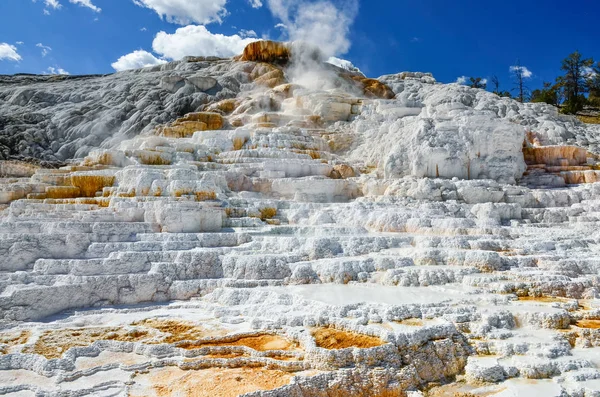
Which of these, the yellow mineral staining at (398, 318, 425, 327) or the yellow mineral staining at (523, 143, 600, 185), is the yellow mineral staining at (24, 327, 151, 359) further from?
the yellow mineral staining at (523, 143, 600, 185)

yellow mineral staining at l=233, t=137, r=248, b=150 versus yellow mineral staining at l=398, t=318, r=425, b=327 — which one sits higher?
yellow mineral staining at l=233, t=137, r=248, b=150

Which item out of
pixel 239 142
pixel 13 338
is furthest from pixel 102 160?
pixel 13 338

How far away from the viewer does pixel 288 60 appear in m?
34.5

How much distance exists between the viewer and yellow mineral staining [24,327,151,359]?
642 centimetres

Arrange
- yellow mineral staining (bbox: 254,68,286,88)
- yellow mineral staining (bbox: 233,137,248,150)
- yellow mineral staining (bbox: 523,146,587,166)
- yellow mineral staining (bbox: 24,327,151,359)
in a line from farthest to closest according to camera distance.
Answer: yellow mineral staining (bbox: 254,68,286,88) < yellow mineral staining (bbox: 233,137,248,150) < yellow mineral staining (bbox: 523,146,587,166) < yellow mineral staining (bbox: 24,327,151,359)

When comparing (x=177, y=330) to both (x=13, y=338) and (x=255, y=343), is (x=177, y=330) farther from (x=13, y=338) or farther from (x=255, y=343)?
(x=13, y=338)

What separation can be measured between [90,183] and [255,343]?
31.7 ft

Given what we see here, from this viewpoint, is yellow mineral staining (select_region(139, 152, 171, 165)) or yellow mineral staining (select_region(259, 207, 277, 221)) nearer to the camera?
yellow mineral staining (select_region(259, 207, 277, 221))

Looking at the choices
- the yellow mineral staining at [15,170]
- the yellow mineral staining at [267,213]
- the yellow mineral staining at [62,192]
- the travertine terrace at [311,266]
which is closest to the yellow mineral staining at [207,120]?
the travertine terrace at [311,266]

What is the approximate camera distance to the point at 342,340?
20.4 feet

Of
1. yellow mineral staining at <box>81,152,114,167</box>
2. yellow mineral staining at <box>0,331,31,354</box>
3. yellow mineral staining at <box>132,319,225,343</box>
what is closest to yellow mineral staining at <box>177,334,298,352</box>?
→ yellow mineral staining at <box>132,319,225,343</box>

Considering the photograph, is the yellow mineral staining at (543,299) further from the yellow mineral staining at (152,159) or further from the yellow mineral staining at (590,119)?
the yellow mineral staining at (590,119)

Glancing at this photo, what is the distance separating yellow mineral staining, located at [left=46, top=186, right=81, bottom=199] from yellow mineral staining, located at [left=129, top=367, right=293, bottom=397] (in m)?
9.19

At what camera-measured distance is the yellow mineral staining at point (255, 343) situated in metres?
6.30
